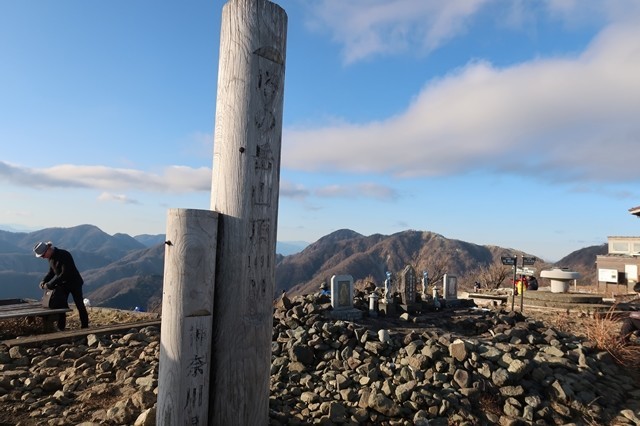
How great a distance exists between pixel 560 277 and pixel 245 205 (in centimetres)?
1558

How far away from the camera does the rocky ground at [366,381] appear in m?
4.18

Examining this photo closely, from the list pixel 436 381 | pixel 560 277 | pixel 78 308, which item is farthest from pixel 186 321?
pixel 560 277

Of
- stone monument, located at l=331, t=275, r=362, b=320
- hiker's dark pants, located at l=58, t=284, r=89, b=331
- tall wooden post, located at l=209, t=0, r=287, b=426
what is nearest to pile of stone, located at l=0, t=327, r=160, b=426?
tall wooden post, located at l=209, t=0, r=287, b=426

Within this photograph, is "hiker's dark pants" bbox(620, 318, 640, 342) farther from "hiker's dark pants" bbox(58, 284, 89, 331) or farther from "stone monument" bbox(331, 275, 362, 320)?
"hiker's dark pants" bbox(58, 284, 89, 331)

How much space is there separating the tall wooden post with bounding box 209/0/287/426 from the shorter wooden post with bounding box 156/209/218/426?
0.12m

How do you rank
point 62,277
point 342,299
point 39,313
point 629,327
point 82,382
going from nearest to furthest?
1. point 82,382
2. point 39,313
3. point 62,277
4. point 629,327
5. point 342,299

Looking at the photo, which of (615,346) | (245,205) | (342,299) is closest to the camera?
(245,205)

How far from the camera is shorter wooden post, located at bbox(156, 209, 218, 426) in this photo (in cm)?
291

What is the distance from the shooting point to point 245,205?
123 inches

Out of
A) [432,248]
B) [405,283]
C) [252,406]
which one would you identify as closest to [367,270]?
[432,248]

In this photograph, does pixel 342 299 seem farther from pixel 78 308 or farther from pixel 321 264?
pixel 321 264

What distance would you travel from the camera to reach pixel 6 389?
4512 millimetres

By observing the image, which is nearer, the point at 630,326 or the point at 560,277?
the point at 630,326

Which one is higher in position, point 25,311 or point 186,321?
point 186,321
